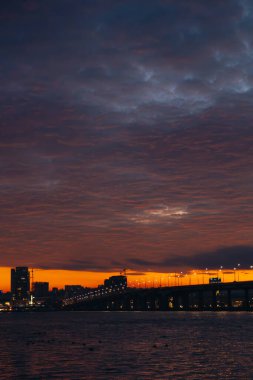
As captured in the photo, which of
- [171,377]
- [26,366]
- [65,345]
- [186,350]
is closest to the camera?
[171,377]

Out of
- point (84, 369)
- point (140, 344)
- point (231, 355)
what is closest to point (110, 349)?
point (140, 344)

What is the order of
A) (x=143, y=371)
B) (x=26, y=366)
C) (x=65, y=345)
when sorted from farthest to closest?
(x=65, y=345)
(x=26, y=366)
(x=143, y=371)

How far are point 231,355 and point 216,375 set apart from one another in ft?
70.1

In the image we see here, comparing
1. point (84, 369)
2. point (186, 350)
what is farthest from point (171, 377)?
point (186, 350)

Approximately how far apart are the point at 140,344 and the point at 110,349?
1062 cm

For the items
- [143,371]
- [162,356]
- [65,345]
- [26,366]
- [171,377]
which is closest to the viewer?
[171,377]

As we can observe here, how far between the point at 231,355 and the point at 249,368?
15.5m

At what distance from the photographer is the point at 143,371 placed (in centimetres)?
6631

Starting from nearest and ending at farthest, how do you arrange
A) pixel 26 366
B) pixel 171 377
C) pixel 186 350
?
pixel 171 377 → pixel 26 366 → pixel 186 350

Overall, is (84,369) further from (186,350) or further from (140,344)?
(140,344)

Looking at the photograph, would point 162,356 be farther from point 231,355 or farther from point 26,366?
point 26,366

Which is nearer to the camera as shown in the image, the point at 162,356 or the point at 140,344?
the point at 162,356

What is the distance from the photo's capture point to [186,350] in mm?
91812

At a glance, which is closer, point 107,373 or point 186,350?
point 107,373
